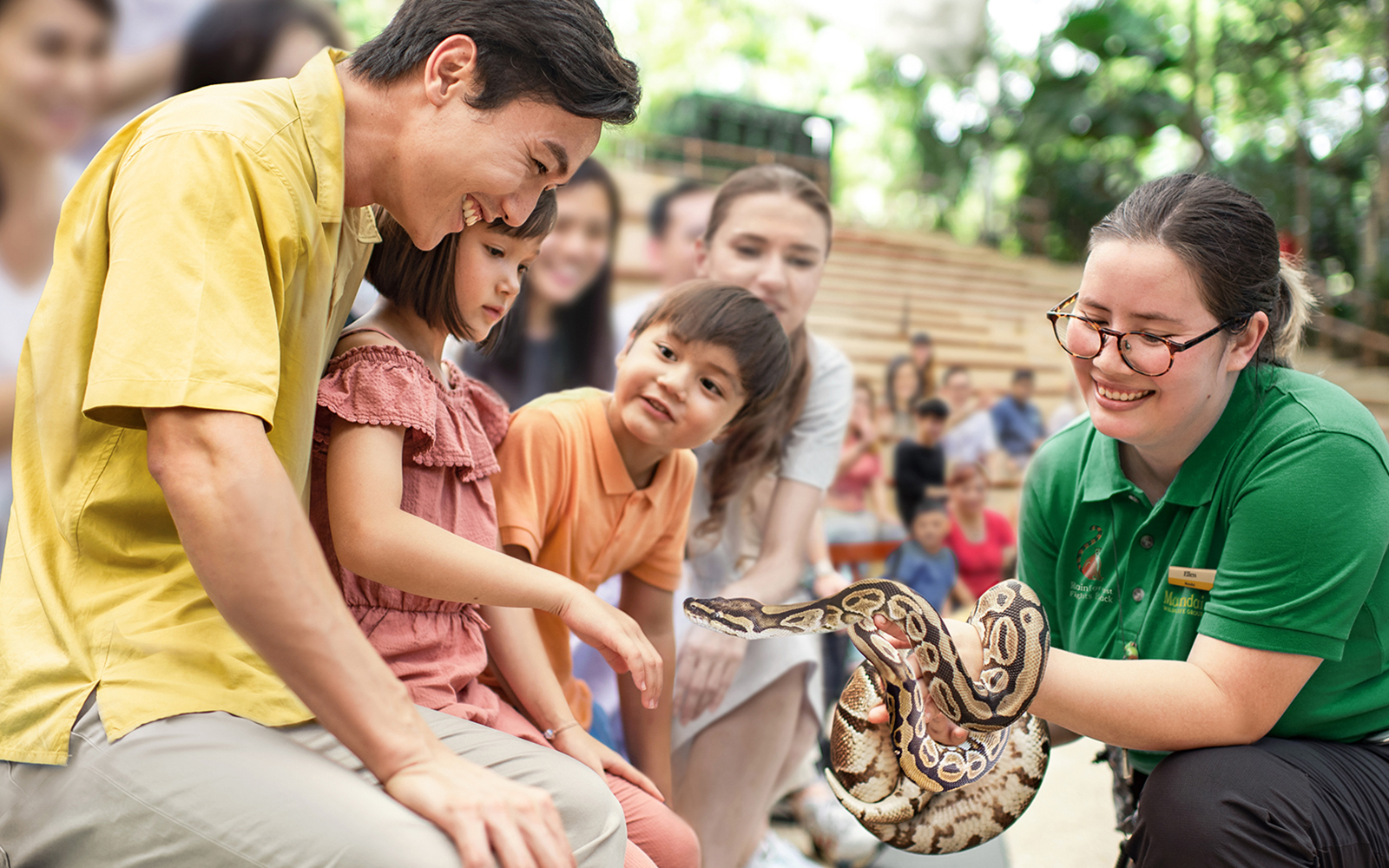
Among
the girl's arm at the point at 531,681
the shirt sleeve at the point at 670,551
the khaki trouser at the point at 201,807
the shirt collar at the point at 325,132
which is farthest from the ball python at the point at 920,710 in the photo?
the shirt collar at the point at 325,132

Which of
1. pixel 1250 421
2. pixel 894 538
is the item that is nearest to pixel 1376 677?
pixel 1250 421

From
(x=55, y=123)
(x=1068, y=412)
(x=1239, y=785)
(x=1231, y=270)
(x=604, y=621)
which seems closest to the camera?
(x=604, y=621)

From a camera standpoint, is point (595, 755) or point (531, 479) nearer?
point (595, 755)

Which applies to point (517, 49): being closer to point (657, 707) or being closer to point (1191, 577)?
point (657, 707)

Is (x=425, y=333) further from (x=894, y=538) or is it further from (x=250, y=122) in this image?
(x=894, y=538)

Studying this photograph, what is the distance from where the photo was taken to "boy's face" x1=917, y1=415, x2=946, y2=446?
847 cm

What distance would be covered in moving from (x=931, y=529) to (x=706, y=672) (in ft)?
15.4

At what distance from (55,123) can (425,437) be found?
3.92 meters

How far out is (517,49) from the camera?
1628 millimetres

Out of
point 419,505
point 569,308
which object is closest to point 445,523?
point 419,505

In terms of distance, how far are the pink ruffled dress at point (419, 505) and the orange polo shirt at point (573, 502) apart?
0.21 metres

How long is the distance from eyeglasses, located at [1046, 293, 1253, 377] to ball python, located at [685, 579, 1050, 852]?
58 centimetres

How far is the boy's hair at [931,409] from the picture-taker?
8.66 meters

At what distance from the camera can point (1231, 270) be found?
2080 millimetres
